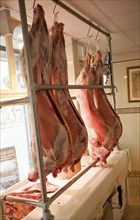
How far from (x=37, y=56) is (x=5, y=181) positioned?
1346 millimetres

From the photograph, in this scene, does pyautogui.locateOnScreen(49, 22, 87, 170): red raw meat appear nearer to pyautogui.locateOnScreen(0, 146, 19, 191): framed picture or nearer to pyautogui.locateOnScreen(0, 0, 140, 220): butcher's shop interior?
pyautogui.locateOnScreen(0, 0, 140, 220): butcher's shop interior

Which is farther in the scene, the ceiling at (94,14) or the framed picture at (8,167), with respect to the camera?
the framed picture at (8,167)

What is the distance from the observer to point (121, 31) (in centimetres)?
202

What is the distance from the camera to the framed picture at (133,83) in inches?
144

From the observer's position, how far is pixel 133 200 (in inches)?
122

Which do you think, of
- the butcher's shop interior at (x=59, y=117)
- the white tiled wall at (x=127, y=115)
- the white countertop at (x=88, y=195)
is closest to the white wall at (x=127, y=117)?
the white tiled wall at (x=127, y=115)

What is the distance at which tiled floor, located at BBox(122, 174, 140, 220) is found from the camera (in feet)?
5.46

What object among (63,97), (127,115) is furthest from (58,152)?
(127,115)

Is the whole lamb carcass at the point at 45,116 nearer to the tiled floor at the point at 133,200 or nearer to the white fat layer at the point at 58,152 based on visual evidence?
the white fat layer at the point at 58,152

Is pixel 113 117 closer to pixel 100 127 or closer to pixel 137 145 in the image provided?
pixel 100 127

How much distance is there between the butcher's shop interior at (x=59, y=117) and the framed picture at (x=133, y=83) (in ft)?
5.07

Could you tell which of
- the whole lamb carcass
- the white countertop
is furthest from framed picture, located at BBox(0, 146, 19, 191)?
the whole lamb carcass

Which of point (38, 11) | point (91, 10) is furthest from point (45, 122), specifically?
point (91, 10)

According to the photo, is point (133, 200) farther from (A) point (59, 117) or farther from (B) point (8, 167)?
(A) point (59, 117)
